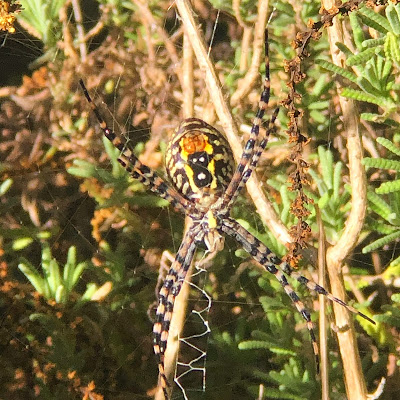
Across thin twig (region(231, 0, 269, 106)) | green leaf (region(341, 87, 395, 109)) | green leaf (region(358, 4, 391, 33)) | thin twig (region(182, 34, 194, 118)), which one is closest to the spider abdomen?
thin twig (region(182, 34, 194, 118))

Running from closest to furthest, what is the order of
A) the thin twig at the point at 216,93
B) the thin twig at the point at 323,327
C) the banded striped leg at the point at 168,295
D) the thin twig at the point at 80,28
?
the thin twig at the point at 323,327 < the thin twig at the point at 216,93 < the banded striped leg at the point at 168,295 < the thin twig at the point at 80,28

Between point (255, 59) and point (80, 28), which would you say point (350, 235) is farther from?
point (80, 28)

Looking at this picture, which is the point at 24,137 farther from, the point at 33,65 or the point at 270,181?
the point at 270,181

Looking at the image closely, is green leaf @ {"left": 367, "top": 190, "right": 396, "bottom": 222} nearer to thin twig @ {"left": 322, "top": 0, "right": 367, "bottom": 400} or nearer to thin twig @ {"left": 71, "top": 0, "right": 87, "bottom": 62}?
thin twig @ {"left": 322, "top": 0, "right": 367, "bottom": 400}

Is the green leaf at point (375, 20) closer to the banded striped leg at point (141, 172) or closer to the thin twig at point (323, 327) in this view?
the thin twig at point (323, 327)

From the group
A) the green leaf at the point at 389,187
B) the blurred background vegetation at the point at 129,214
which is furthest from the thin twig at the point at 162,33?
the green leaf at the point at 389,187

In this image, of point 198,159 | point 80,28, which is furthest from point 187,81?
point 80,28

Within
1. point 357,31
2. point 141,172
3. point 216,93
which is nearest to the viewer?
point 357,31
